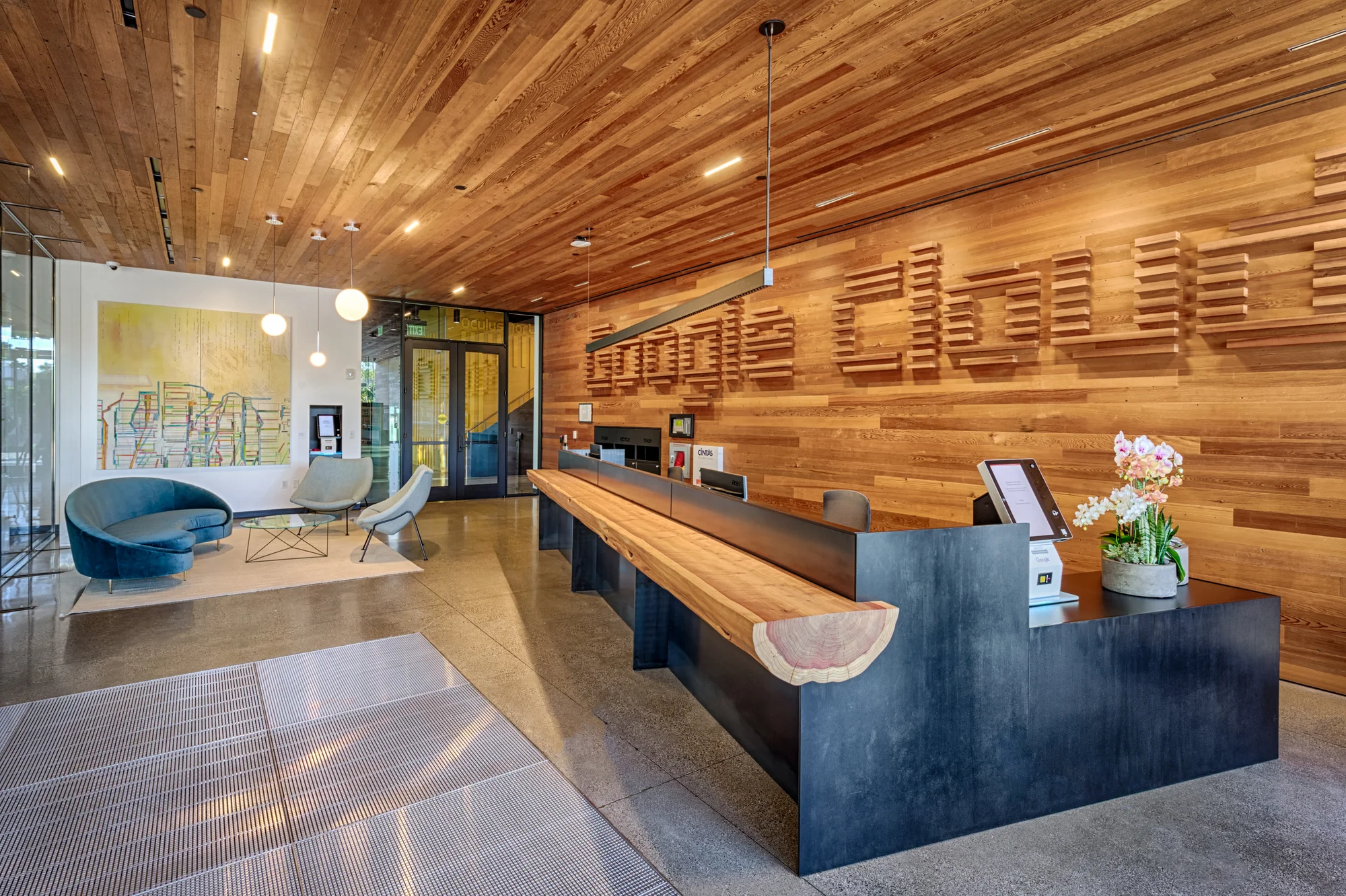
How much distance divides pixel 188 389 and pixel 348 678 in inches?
277

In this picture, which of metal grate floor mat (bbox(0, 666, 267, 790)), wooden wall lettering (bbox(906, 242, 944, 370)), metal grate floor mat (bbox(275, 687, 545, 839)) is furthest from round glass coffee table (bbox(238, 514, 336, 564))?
wooden wall lettering (bbox(906, 242, 944, 370))

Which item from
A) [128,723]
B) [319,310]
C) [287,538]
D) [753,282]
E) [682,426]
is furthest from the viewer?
[319,310]

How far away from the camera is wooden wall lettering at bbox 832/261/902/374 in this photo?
5488 mm

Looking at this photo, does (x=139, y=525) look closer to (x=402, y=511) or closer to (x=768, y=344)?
(x=402, y=511)

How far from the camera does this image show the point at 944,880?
2.07 meters

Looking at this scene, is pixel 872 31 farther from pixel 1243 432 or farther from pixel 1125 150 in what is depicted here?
pixel 1243 432

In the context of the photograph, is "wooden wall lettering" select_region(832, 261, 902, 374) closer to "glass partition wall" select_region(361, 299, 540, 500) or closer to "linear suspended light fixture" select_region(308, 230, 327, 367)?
"glass partition wall" select_region(361, 299, 540, 500)

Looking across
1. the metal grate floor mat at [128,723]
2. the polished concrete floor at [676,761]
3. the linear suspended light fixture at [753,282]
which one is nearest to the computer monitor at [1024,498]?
the polished concrete floor at [676,761]

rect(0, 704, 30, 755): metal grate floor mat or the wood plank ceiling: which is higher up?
the wood plank ceiling

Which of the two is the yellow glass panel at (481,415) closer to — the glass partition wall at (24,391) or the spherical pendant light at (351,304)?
the spherical pendant light at (351,304)

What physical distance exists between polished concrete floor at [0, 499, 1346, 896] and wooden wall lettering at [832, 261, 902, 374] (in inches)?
118

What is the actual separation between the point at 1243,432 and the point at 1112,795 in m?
2.42

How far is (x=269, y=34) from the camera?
3.15 metres

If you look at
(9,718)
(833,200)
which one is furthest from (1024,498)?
(9,718)
